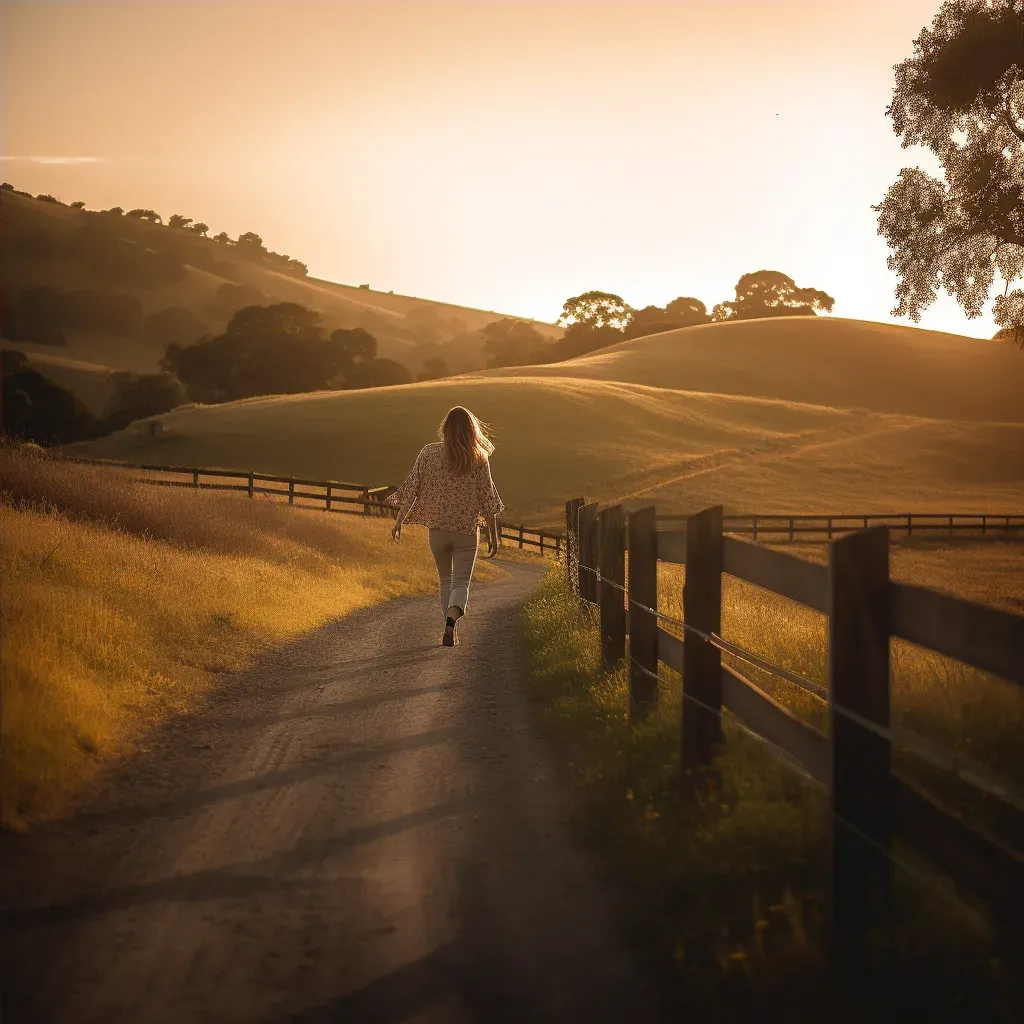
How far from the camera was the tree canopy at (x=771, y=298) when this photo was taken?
13225 cm

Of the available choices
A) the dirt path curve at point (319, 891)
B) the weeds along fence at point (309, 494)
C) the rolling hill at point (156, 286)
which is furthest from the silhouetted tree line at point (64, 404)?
the dirt path curve at point (319, 891)

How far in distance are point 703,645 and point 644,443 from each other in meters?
55.7

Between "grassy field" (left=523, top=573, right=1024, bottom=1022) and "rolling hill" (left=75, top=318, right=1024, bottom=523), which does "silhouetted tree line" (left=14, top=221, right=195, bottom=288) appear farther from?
"grassy field" (left=523, top=573, right=1024, bottom=1022)

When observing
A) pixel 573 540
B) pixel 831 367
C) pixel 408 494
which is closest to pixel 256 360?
pixel 831 367

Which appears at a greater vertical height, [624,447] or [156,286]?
[156,286]

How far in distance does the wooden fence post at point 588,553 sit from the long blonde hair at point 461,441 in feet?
5.27

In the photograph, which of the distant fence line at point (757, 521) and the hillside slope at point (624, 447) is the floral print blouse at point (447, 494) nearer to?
the distant fence line at point (757, 521)

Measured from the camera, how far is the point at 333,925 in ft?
13.2

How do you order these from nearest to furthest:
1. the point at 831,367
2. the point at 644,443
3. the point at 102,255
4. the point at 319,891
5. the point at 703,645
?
the point at 319,891, the point at 703,645, the point at 644,443, the point at 831,367, the point at 102,255

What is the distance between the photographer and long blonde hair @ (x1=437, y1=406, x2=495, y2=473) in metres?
10.3

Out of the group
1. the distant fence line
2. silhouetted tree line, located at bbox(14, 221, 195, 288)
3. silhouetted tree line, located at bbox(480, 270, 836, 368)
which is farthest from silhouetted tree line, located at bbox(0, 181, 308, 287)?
the distant fence line

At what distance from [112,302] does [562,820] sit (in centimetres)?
14735

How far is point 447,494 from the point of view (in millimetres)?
10406

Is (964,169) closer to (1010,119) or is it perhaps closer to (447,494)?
(1010,119)
